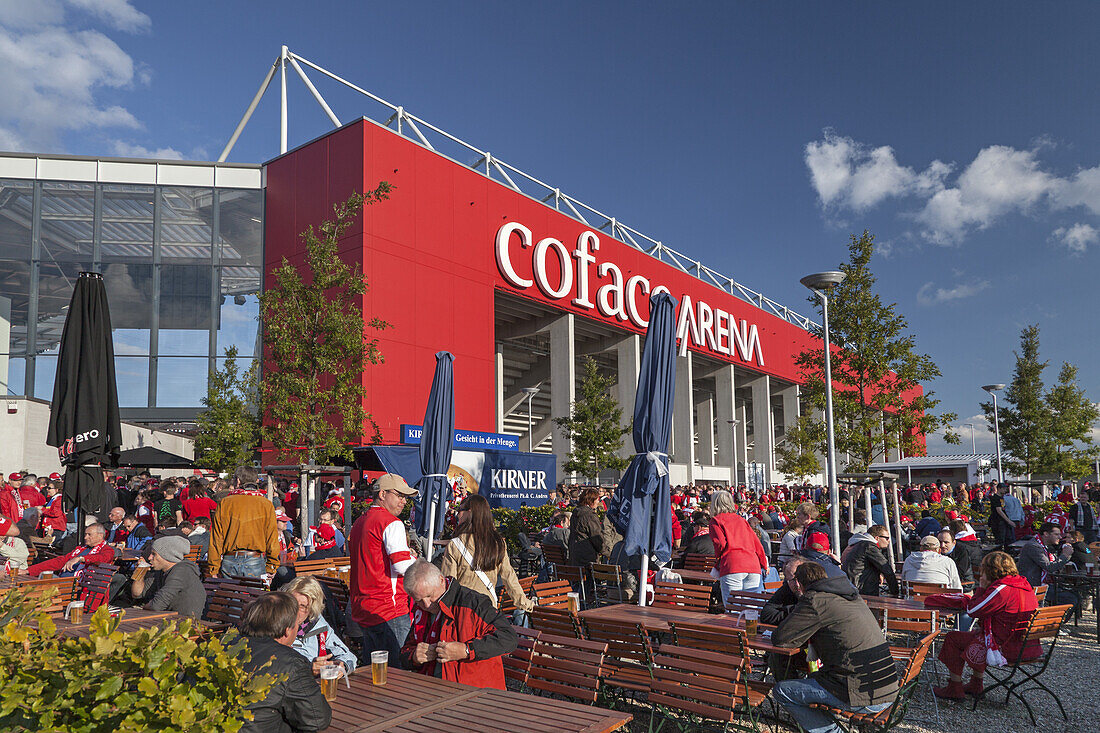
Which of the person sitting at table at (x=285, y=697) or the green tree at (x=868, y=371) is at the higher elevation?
the green tree at (x=868, y=371)

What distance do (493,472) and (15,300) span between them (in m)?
15.4

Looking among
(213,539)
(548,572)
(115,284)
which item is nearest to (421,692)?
(213,539)

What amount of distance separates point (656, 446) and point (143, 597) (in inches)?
203

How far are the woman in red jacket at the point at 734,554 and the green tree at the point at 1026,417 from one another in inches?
1302

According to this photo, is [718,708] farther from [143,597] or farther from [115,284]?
[115,284]

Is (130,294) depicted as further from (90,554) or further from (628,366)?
(628,366)

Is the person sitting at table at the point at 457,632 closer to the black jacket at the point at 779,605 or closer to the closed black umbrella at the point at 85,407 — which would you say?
the black jacket at the point at 779,605

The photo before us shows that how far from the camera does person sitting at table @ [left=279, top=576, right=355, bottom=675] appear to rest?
403cm

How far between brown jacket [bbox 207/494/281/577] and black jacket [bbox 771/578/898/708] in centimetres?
474

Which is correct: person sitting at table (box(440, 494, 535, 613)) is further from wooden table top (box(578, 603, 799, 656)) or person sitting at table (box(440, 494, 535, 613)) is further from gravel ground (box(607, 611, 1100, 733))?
gravel ground (box(607, 611, 1100, 733))

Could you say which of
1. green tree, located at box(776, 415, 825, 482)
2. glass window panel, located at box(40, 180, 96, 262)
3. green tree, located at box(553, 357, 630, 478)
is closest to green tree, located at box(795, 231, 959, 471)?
green tree, located at box(776, 415, 825, 482)

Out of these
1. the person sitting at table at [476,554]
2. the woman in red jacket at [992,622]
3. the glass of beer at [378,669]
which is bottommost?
the woman in red jacket at [992,622]

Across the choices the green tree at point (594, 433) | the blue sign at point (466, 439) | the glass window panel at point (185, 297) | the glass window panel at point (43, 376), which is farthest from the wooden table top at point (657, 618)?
the glass window panel at point (43, 376)

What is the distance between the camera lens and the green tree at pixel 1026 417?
113 ft
